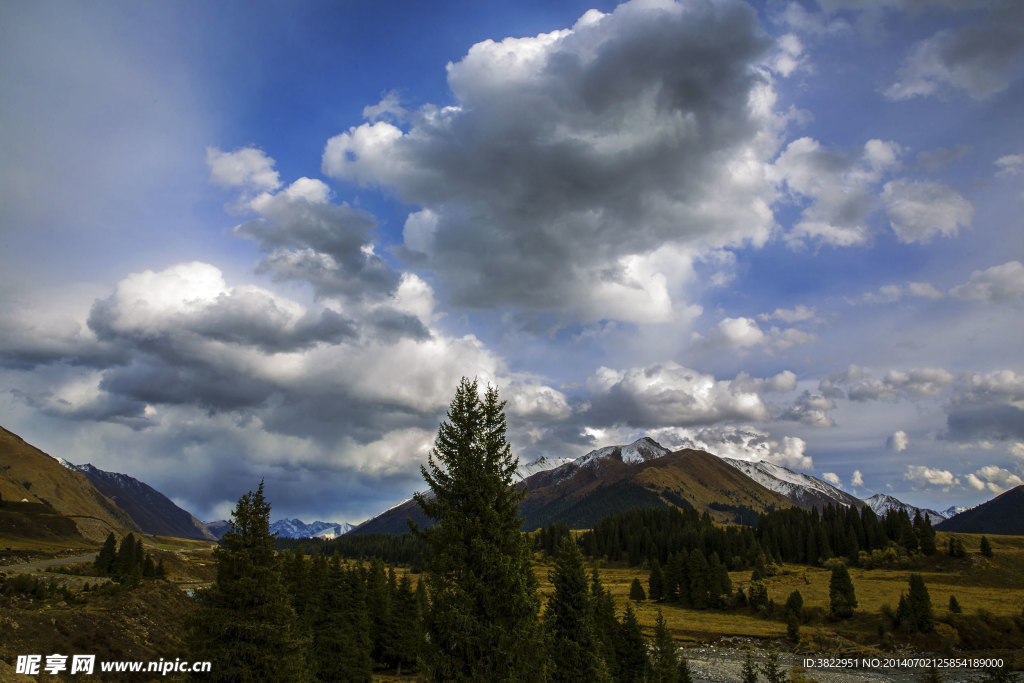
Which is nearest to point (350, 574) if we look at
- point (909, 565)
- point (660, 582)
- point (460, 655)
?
point (460, 655)

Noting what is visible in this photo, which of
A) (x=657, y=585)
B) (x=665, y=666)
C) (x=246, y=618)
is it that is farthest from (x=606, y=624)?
(x=657, y=585)

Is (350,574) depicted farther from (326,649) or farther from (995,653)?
(995,653)

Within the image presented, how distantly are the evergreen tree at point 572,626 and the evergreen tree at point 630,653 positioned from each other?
1132 cm

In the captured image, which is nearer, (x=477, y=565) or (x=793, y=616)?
(x=477, y=565)

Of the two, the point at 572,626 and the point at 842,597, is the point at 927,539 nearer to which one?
the point at 842,597

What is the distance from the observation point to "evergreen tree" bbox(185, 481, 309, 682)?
77.6 feet

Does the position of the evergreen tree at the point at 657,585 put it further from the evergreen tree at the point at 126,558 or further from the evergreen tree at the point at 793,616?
the evergreen tree at the point at 126,558

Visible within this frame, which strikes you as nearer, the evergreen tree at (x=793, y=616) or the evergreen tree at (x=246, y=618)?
the evergreen tree at (x=246, y=618)

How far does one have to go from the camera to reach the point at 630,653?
38.7 meters

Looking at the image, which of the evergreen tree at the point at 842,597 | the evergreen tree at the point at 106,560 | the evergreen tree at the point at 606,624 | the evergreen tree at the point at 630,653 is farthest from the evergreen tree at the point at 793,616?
the evergreen tree at the point at 106,560

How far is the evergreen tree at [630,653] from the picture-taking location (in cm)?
3781

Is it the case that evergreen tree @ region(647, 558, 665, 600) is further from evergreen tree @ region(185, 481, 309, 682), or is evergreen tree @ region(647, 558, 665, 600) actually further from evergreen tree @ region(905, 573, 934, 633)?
evergreen tree @ region(185, 481, 309, 682)

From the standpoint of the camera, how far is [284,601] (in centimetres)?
2559

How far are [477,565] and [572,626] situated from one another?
1370 centimetres
